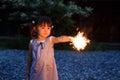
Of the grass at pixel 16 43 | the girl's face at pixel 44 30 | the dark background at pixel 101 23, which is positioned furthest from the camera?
the dark background at pixel 101 23

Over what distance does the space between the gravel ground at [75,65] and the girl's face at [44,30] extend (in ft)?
16.4

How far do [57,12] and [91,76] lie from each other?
7.57 metres

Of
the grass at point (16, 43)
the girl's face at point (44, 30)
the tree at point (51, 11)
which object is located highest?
the tree at point (51, 11)

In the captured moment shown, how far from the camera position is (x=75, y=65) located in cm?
1216

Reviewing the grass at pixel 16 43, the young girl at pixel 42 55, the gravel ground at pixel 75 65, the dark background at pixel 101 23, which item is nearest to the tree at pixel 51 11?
the grass at pixel 16 43

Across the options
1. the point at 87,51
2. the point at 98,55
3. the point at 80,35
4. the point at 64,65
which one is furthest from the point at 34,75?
the point at 87,51

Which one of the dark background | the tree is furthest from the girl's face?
the dark background

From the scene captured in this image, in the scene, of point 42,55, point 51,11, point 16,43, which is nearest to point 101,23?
point 51,11

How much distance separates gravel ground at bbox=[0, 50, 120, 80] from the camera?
384 inches

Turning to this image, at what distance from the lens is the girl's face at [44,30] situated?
14.1ft

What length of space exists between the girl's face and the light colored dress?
0.08 m

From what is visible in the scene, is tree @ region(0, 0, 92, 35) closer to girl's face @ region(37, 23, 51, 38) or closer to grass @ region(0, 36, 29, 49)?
grass @ region(0, 36, 29, 49)

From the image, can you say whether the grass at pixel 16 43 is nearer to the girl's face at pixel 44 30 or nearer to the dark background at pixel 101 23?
the dark background at pixel 101 23

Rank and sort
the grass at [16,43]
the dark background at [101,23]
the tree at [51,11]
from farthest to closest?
the dark background at [101,23], the grass at [16,43], the tree at [51,11]
